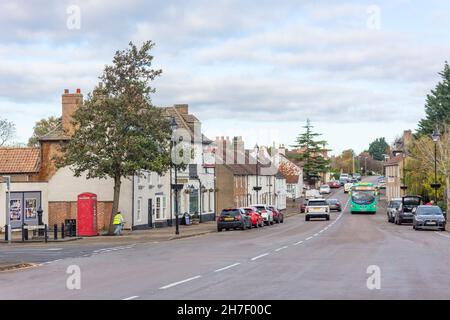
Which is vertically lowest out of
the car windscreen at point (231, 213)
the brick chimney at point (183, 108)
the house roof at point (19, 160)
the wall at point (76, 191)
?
the car windscreen at point (231, 213)

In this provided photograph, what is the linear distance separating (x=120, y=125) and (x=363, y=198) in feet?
146

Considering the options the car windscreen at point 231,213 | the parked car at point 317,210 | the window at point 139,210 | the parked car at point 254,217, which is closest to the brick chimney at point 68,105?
the window at point 139,210

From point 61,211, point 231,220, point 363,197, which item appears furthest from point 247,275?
point 363,197

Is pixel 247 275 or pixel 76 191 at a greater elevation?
pixel 76 191

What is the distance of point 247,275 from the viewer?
17.7 m

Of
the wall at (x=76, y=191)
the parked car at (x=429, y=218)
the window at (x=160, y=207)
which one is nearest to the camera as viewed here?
the parked car at (x=429, y=218)

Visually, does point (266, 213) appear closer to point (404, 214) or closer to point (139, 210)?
point (404, 214)

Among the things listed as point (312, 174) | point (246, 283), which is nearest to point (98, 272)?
point (246, 283)

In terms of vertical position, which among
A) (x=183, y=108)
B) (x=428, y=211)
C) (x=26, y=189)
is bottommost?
(x=428, y=211)

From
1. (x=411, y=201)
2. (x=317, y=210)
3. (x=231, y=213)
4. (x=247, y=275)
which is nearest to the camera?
(x=247, y=275)

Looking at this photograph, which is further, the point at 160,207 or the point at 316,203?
the point at 316,203

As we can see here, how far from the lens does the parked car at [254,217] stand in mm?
54200

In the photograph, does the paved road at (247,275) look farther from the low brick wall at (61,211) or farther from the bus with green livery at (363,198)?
the bus with green livery at (363,198)

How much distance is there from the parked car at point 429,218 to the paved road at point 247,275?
54.4 ft
